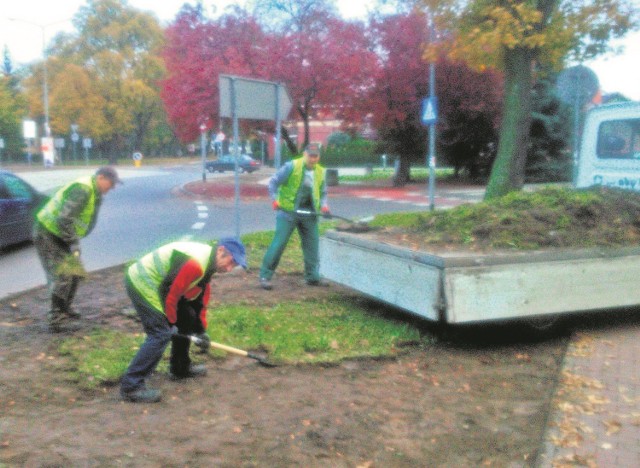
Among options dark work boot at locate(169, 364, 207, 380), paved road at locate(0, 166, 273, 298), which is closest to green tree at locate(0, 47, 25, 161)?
paved road at locate(0, 166, 273, 298)

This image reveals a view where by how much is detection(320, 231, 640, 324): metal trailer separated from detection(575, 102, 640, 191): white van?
329 centimetres

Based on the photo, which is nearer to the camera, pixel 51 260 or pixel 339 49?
pixel 51 260

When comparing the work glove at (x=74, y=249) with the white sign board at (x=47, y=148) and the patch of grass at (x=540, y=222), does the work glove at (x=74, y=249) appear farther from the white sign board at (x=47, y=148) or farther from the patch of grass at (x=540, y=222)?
the white sign board at (x=47, y=148)

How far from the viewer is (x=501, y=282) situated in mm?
5801

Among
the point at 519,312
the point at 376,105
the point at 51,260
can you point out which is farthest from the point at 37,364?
the point at 376,105

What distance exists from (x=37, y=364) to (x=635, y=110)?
8011 mm

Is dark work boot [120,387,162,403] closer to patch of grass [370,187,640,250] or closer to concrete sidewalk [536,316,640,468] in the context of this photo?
concrete sidewalk [536,316,640,468]

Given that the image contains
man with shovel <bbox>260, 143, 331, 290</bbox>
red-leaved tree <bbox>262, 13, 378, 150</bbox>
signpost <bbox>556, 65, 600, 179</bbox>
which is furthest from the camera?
red-leaved tree <bbox>262, 13, 378, 150</bbox>

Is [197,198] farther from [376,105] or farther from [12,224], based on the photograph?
[12,224]

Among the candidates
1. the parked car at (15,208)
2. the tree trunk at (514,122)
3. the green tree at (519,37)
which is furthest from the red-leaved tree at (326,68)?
the parked car at (15,208)

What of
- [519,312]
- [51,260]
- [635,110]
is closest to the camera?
[519,312]

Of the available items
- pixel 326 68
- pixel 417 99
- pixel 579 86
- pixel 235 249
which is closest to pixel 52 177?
pixel 326 68

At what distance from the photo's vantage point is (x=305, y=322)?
22.1 feet

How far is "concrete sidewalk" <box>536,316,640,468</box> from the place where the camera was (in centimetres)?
396
